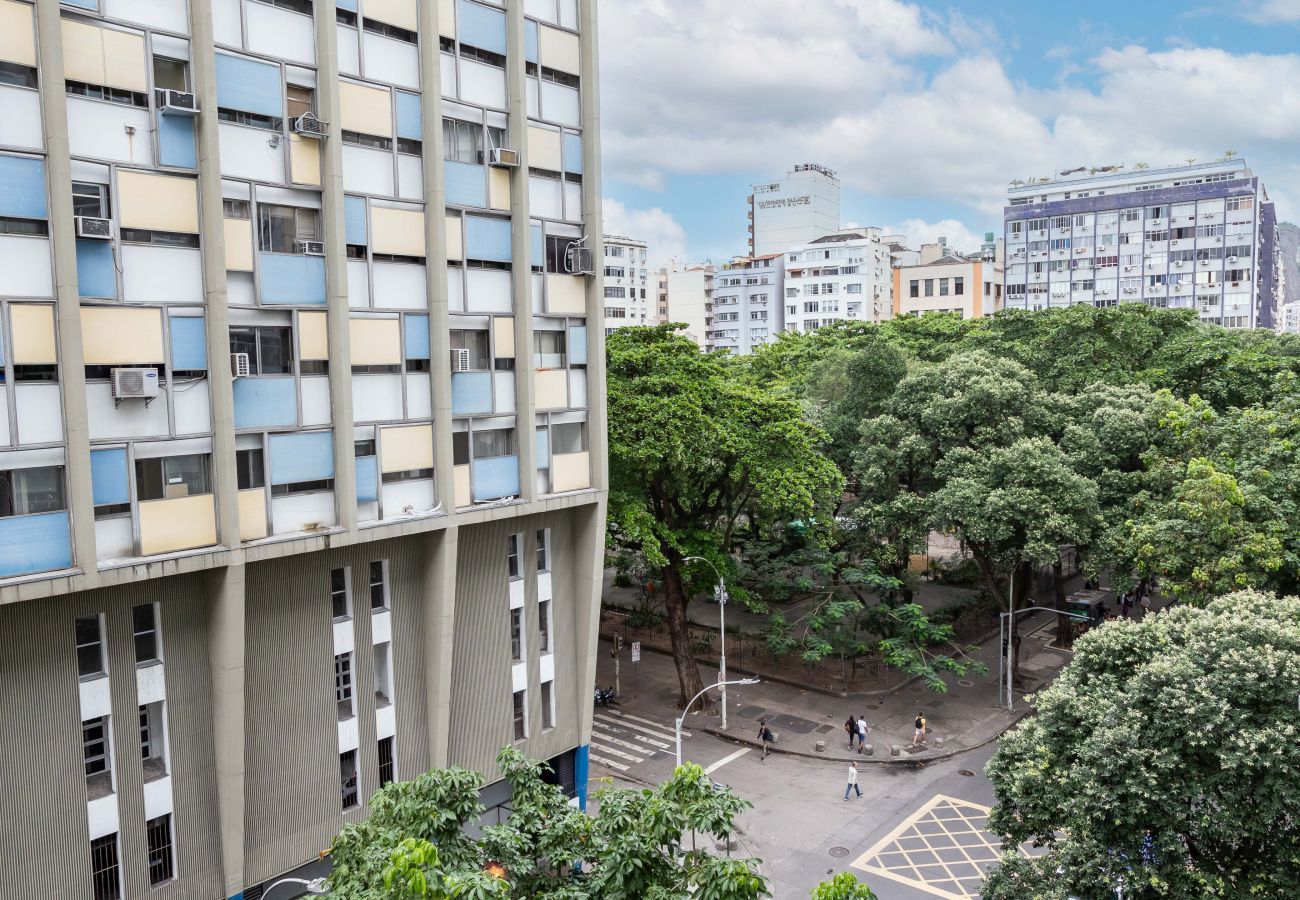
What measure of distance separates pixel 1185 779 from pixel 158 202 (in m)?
21.3

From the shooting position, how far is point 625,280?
127m

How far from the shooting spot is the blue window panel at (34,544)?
17.3m

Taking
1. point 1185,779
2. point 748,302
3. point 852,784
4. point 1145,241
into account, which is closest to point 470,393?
point 1185,779

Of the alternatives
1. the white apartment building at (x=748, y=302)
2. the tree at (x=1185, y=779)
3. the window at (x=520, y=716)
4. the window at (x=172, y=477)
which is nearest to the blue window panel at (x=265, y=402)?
the window at (x=172, y=477)

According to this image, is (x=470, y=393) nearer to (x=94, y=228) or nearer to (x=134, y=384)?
(x=134, y=384)

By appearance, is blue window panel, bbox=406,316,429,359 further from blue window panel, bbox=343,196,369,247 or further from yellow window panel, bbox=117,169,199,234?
yellow window panel, bbox=117,169,199,234

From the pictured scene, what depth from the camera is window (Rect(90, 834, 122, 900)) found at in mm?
19125

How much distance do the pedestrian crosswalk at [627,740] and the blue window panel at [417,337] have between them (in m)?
17.3

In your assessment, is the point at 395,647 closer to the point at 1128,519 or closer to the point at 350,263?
the point at 350,263

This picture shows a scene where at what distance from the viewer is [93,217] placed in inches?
714

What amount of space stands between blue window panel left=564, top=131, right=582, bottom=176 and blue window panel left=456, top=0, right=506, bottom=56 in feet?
9.08

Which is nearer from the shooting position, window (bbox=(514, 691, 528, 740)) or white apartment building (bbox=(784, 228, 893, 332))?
window (bbox=(514, 691, 528, 740))

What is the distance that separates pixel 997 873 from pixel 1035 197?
120213 mm

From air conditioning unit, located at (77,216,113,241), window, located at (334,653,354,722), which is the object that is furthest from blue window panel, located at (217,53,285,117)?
window, located at (334,653,354,722)
